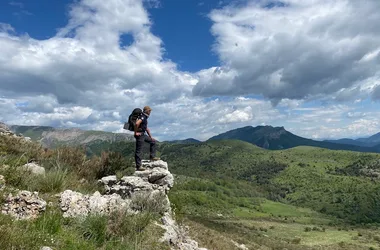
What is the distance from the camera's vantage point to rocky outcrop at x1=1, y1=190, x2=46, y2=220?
6.67 metres

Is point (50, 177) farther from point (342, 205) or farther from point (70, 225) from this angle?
point (342, 205)

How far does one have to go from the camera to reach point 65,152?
1450 cm

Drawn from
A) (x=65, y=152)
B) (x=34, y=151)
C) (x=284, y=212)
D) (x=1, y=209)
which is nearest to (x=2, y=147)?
(x=34, y=151)

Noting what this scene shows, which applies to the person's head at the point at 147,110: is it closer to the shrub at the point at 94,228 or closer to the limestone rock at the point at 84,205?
the limestone rock at the point at 84,205

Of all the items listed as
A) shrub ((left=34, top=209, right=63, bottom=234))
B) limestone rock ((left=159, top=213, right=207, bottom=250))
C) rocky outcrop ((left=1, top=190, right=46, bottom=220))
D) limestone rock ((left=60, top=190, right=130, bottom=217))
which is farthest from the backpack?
shrub ((left=34, top=209, right=63, bottom=234))

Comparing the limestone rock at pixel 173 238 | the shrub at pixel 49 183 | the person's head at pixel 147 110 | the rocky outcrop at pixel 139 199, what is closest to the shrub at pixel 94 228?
the rocky outcrop at pixel 139 199

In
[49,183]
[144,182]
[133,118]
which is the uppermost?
[133,118]

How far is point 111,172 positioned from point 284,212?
137 meters

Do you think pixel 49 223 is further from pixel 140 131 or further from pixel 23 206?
pixel 140 131

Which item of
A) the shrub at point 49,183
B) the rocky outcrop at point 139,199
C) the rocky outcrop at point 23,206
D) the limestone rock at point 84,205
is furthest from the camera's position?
the shrub at point 49,183

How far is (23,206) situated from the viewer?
22.7 ft

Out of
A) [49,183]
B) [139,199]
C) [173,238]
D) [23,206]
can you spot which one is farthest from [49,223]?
[139,199]

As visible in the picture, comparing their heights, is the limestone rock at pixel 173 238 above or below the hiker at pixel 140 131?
below

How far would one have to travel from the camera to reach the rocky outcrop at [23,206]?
263 inches
